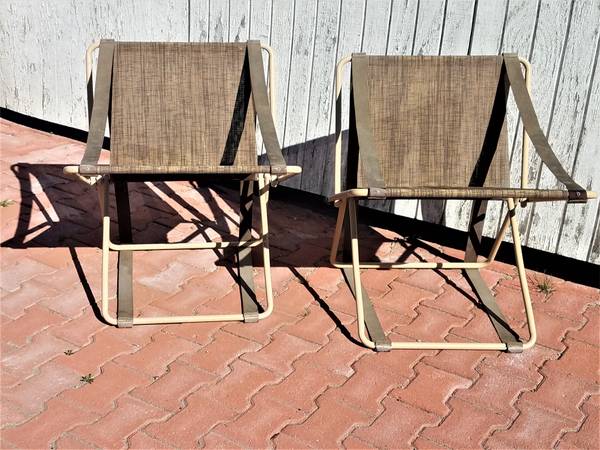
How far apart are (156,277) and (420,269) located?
4.52 feet

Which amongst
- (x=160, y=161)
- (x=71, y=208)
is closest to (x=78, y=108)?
(x=71, y=208)

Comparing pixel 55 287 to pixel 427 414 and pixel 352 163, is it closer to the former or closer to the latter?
pixel 352 163

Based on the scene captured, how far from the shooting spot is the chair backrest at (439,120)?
3617 millimetres

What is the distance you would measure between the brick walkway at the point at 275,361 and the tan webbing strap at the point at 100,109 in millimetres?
756

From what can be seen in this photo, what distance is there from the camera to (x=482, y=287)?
3.88m

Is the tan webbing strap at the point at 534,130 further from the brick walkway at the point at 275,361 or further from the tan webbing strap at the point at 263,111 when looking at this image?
the tan webbing strap at the point at 263,111

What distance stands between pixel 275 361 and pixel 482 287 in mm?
1264

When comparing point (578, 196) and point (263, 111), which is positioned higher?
point (263, 111)

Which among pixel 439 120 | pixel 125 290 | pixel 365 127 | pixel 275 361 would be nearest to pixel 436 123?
pixel 439 120

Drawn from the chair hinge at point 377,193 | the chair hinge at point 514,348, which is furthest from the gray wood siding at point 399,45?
the chair hinge at point 377,193

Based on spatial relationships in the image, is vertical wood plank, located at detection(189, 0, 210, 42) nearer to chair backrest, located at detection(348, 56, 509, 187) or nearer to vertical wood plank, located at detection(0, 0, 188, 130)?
vertical wood plank, located at detection(0, 0, 188, 130)

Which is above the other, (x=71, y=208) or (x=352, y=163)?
(x=352, y=163)

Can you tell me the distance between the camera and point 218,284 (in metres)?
3.80

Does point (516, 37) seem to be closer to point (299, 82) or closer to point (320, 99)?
point (320, 99)
